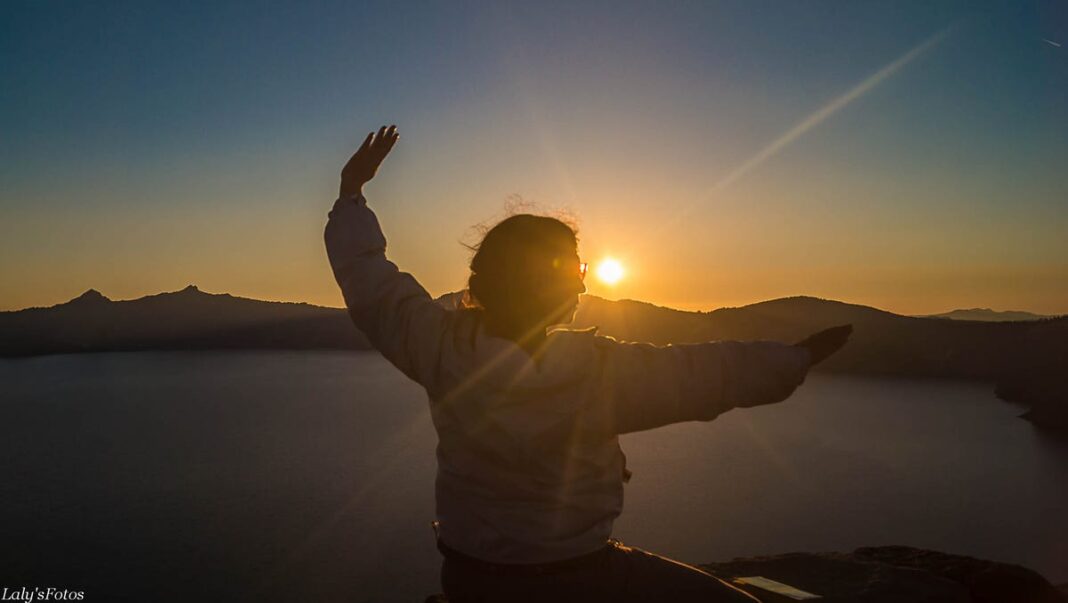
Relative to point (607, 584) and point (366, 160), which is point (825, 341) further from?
point (366, 160)

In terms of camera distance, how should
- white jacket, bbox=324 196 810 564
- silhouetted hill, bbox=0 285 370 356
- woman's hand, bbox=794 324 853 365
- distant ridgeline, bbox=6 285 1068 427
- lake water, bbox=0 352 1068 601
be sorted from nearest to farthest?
white jacket, bbox=324 196 810 564 → woman's hand, bbox=794 324 853 365 → lake water, bbox=0 352 1068 601 → distant ridgeline, bbox=6 285 1068 427 → silhouetted hill, bbox=0 285 370 356

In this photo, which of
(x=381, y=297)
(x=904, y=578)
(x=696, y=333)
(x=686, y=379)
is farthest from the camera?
(x=696, y=333)

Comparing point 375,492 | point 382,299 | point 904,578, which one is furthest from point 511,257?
point 375,492

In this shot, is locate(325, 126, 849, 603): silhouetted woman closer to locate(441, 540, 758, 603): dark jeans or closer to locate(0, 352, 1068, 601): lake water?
locate(441, 540, 758, 603): dark jeans

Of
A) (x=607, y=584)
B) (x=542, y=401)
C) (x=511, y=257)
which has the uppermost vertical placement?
(x=511, y=257)

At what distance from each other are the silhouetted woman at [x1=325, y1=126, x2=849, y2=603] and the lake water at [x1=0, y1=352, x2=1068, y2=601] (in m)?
13.2

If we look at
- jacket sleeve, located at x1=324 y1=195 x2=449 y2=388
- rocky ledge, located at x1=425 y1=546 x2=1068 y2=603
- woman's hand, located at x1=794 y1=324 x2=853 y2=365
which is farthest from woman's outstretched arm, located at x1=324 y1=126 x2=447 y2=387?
rocky ledge, located at x1=425 y1=546 x2=1068 y2=603

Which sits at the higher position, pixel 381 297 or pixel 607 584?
pixel 381 297

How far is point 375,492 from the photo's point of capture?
21.3 metres

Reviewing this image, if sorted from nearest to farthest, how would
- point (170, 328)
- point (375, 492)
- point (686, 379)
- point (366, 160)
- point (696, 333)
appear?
1. point (686, 379)
2. point (366, 160)
3. point (375, 492)
4. point (696, 333)
5. point (170, 328)

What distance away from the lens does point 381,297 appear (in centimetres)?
148

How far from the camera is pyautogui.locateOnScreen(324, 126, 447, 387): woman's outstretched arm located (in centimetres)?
Answer: 145

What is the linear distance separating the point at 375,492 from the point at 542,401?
21.4 m

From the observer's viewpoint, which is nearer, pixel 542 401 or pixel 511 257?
pixel 542 401
